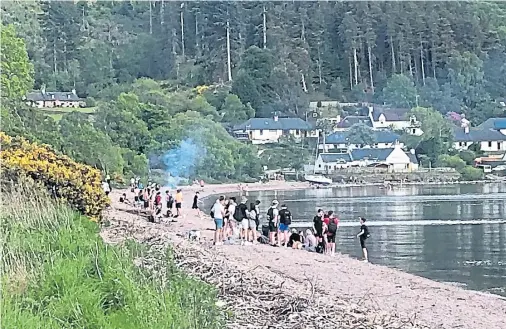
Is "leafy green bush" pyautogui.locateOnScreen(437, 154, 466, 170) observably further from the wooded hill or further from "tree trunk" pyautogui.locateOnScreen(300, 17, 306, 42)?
"tree trunk" pyautogui.locateOnScreen(300, 17, 306, 42)

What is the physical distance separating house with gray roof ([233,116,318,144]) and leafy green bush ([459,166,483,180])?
678 inches

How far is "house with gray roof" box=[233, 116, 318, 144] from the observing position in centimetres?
8981

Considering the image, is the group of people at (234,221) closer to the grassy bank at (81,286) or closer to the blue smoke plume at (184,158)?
the grassy bank at (81,286)

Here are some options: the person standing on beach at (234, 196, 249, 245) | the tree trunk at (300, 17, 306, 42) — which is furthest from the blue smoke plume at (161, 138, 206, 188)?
the person standing on beach at (234, 196, 249, 245)

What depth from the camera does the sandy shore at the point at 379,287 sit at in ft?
46.0

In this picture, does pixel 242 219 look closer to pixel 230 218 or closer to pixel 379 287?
pixel 230 218

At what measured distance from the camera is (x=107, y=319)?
27.2 ft

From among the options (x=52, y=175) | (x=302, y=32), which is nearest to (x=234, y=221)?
(x=52, y=175)

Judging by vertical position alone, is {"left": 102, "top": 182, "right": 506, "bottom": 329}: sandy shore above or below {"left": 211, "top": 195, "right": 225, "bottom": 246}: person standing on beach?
below

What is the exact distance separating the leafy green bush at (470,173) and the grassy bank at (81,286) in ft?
233

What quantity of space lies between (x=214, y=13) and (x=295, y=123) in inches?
918

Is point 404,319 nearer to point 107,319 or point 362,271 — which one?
point 107,319

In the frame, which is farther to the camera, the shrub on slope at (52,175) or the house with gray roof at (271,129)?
the house with gray roof at (271,129)

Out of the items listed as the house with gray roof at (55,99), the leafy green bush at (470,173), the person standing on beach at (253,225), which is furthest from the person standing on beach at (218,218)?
the house with gray roof at (55,99)
